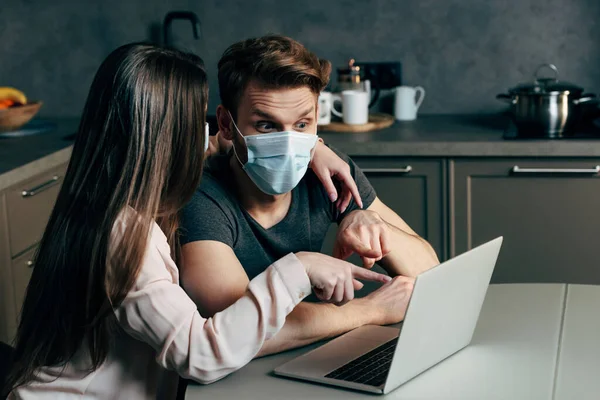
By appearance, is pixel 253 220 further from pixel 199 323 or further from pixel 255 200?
pixel 199 323

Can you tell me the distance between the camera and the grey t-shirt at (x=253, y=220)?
65.9 inches

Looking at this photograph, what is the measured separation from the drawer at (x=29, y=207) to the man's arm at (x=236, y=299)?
1.29 m

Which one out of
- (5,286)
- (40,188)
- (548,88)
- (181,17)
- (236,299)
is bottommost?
(5,286)

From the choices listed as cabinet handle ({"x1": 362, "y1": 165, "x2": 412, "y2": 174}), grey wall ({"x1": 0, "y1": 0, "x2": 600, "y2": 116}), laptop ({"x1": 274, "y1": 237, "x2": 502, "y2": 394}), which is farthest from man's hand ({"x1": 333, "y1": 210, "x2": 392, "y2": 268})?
grey wall ({"x1": 0, "y1": 0, "x2": 600, "y2": 116})

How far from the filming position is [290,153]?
174 centimetres

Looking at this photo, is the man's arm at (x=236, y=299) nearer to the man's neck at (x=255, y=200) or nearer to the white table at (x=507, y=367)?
the white table at (x=507, y=367)

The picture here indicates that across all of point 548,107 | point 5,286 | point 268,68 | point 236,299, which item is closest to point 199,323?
point 236,299

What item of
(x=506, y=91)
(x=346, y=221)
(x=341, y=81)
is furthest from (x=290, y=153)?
(x=506, y=91)

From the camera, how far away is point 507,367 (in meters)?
1.40

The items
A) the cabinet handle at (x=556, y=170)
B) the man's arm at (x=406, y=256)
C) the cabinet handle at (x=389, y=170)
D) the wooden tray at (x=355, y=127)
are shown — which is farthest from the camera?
the wooden tray at (x=355, y=127)

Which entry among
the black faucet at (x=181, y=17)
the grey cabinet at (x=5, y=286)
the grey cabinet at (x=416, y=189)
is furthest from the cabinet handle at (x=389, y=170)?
the grey cabinet at (x=5, y=286)

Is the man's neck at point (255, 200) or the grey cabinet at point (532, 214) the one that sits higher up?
the man's neck at point (255, 200)

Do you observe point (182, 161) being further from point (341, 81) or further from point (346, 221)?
point (341, 81)

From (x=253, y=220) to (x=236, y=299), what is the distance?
0.27 m
